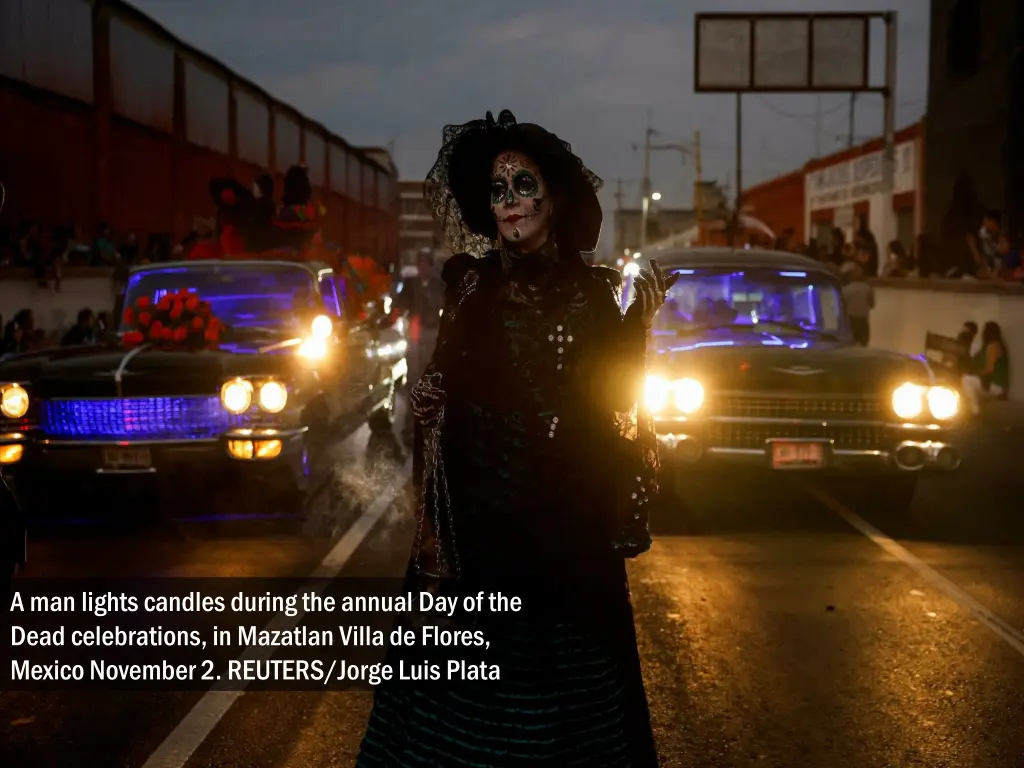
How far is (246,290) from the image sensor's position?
10.8 metres

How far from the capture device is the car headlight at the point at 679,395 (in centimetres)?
964

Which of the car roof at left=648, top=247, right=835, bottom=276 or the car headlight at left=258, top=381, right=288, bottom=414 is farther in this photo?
the car roof at left=648, top=247, right=835, bottom=276

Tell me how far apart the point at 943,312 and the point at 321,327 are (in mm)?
13962

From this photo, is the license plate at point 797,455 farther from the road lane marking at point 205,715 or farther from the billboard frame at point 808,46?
the billboard frame at point 808,46

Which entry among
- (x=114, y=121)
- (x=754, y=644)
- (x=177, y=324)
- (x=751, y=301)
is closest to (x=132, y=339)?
(x=177, y=324)

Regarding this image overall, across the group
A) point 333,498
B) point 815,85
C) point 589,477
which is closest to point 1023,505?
point 333,498

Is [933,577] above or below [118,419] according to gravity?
below

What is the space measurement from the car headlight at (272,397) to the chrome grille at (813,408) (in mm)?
2923

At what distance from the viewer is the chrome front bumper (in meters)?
9.52

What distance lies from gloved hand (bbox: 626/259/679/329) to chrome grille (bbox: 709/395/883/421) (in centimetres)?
584

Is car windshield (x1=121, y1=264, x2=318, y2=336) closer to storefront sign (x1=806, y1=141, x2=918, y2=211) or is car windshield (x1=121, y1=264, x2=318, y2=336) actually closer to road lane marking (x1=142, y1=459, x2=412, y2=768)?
road lane marking (x1=142, y1=459, x2=412, y2=768)

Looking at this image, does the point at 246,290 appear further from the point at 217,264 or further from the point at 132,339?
the point at 132,339

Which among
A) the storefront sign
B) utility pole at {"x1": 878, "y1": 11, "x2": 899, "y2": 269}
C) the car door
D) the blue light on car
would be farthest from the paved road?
the storefront sign

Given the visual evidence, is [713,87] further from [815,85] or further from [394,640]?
[394,640]
